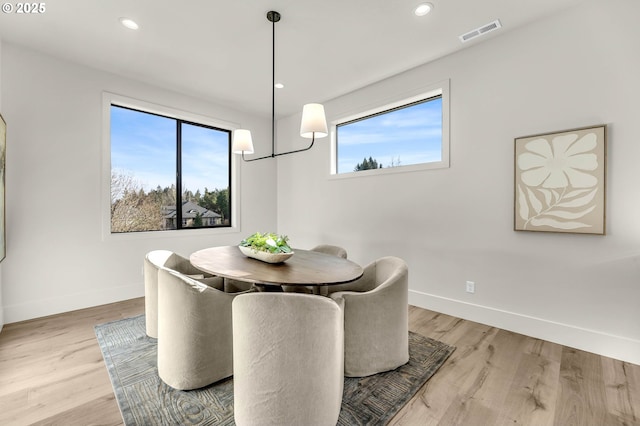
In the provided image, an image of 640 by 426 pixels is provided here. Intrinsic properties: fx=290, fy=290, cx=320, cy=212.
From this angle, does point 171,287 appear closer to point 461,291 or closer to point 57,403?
point 57,403

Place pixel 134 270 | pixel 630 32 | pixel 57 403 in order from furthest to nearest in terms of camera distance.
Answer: pixel 134 270, pixel 630 32, pixel 57 403

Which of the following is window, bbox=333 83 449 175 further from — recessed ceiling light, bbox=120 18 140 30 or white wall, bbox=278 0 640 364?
recessed ceiling light, bbox=120 18 140 30

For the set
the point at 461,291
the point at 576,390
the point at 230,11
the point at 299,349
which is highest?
the point at 230,11

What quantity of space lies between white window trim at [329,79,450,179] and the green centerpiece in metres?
1.93

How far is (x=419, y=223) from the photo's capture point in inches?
135

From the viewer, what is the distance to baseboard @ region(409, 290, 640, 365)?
2254 millimetres

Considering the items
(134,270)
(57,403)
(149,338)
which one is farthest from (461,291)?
(134,270)

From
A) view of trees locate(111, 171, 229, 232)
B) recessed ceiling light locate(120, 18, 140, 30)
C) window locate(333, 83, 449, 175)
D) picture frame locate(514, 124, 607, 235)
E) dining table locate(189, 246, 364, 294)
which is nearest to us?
dining table locate(189, 246, 364, 294)

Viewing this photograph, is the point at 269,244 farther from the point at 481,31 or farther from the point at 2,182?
the point at 481,31

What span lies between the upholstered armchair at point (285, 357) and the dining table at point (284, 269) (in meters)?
0.27

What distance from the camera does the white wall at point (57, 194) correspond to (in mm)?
2930

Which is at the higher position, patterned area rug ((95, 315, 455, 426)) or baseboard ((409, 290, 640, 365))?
baseboard ((409, 290, 640, 365))

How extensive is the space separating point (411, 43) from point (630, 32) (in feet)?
5.37

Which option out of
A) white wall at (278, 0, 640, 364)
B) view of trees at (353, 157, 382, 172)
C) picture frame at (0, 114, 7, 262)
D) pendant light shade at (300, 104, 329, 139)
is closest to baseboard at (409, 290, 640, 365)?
white wall at (278, 0, 640, 364)
